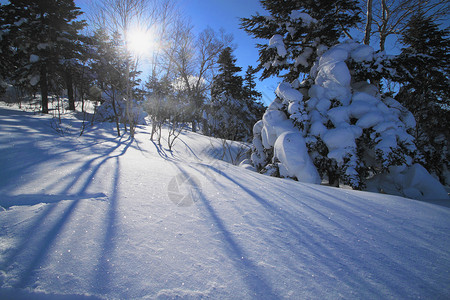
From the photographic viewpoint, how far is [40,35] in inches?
412

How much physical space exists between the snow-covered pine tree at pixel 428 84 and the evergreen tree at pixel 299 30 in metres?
1.92

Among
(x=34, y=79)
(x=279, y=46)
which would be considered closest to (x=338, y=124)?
(x=279, y=46)

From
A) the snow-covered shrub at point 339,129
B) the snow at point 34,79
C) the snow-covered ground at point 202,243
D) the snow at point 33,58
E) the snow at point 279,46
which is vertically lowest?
the snow-covered ground at point 202,243

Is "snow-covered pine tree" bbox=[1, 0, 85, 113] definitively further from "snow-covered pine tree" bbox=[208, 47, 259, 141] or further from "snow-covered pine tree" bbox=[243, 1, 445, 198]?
"snow-covered pine tree" bbox=[243, 1, 445, 198]

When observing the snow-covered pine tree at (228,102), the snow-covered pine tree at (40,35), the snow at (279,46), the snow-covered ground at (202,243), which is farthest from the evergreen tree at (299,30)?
the snow-covered pine tree at (40,35)

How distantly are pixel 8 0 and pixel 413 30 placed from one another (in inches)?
795

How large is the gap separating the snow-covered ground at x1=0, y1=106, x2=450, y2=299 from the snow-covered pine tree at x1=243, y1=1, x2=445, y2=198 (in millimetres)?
1959

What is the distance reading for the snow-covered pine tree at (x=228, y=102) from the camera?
1360cm

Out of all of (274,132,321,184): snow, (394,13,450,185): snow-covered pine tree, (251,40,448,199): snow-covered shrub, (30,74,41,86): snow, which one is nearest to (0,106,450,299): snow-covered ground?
(274,132,321,184): snow

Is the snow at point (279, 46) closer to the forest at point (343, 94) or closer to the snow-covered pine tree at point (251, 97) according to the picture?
the forest at point (343, 94)

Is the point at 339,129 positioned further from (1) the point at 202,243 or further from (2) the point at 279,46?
(1) the point at 202,243

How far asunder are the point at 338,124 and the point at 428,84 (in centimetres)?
615

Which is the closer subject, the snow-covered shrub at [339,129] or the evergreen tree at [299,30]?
the snow-covered shrub at [339,129]

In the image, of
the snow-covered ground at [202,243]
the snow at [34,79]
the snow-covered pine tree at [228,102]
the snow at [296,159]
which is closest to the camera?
the snow-covered ground at [202,243]
